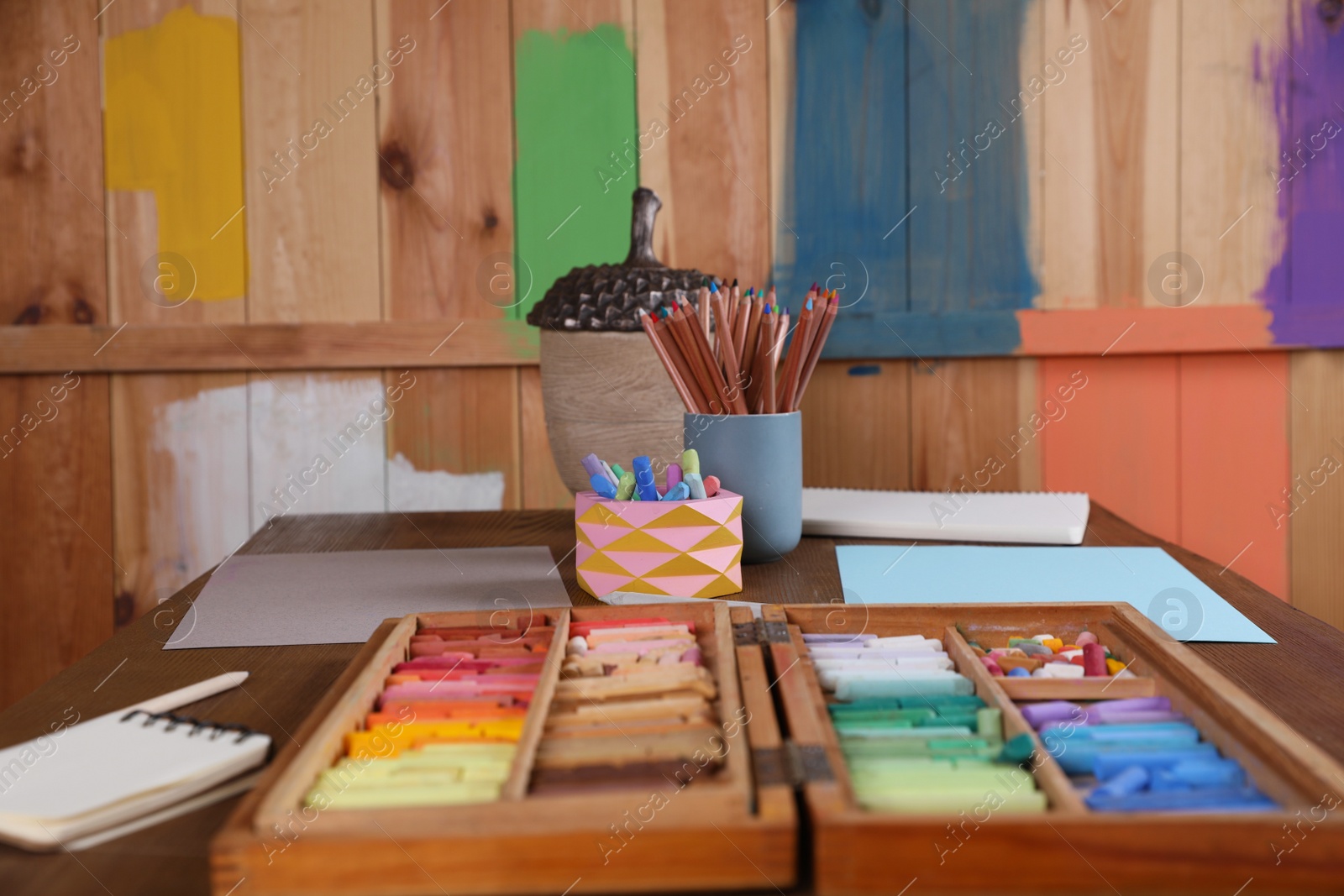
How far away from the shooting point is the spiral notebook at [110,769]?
0.40m

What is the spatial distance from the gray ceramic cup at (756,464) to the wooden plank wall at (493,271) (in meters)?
0.61

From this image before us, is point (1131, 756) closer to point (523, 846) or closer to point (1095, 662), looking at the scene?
point (1095, 662)

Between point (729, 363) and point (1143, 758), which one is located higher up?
point (729, 363)

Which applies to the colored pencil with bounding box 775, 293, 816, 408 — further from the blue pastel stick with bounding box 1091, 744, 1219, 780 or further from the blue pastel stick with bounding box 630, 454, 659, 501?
the blue pastel stick with bounding box 1091, 744, 1219, 780

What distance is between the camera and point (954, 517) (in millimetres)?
1010

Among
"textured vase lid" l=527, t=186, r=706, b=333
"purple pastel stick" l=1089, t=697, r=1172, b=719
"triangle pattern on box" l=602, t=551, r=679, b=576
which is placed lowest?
"purple pastel stick" l=1089, t=697, r=1172, b=719

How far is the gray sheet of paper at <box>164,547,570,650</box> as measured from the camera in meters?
0.70

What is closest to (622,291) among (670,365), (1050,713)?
(670,365)

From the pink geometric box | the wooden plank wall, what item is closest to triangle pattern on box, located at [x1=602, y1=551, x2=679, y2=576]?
the pink geometric box

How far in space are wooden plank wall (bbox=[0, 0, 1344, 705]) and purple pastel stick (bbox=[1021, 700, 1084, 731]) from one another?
991mm

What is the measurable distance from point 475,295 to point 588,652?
985 millimetres

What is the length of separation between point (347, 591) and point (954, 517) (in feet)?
1.86

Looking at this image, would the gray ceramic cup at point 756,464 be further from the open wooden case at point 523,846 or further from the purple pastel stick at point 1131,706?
the open wooden case at point 523,846

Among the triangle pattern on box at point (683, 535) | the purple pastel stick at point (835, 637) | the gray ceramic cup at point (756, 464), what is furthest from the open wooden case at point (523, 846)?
the gray ceramic cup at point (756, 464)
